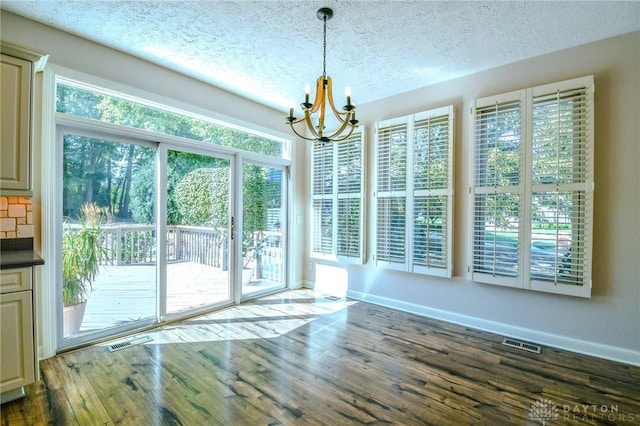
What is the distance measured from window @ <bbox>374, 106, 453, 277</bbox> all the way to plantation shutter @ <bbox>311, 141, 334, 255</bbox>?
844mm


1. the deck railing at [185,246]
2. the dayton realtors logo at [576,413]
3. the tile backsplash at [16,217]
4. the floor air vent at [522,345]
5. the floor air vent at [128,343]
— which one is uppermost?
the tile backsplash at [16,217]

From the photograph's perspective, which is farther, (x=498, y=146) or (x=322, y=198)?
(x=322, y=198)

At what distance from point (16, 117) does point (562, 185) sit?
4581 millimetres

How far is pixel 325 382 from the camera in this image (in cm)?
231

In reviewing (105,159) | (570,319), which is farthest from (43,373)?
(570,319)

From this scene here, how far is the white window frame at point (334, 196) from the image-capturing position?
430 centimetres

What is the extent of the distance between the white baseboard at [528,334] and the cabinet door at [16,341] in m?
A: 3.60

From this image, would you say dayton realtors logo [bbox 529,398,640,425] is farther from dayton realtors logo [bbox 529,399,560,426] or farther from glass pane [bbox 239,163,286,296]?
glass pane [bbox 239,163,286,296]

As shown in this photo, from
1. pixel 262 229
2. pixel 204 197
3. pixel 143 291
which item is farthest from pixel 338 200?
pixel 143 291

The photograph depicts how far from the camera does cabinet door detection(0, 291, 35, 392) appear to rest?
6.37ft

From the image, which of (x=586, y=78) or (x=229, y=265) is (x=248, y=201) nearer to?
(x=229, y=265)

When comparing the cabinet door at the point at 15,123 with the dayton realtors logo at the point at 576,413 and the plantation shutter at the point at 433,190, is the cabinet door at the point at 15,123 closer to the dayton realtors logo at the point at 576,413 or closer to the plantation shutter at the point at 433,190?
the plantation shutter at the point at 433,190

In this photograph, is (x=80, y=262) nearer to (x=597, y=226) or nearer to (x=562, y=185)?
(x=562, y=185)

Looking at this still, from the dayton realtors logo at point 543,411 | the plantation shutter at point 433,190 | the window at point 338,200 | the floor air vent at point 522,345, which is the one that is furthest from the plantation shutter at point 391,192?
the dayton realtors logo at point 543,411
